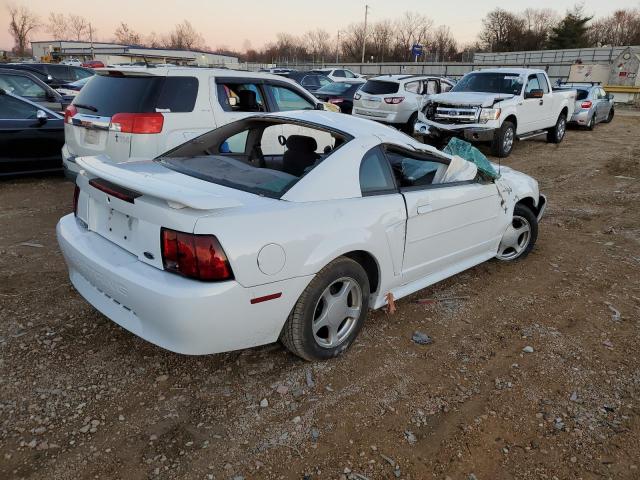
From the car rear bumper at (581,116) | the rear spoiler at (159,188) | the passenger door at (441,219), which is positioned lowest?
the passenger door at (441,219)

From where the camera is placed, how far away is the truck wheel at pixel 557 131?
12.8 m

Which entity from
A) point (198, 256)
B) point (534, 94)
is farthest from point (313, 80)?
point (198, 256)

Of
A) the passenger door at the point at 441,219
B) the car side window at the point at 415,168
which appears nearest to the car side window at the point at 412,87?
the passenger door at the point at 441,219

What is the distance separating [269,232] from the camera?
2.52m

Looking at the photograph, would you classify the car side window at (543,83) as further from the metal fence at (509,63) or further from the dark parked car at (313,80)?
the metal fence at (509,63)

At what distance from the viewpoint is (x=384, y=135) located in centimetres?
341

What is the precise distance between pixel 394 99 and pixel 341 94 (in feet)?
8.70

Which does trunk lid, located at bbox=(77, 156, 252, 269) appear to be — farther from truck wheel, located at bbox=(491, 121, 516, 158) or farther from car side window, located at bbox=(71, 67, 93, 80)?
car side window, located at bbox=(71, 67, 93, 80)

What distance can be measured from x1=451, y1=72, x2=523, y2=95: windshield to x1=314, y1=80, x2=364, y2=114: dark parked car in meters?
3.72

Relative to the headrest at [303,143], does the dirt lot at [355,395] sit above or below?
below

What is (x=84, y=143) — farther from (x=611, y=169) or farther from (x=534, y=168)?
(x=611, y=169)

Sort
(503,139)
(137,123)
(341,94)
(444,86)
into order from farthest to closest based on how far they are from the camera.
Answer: (341,94), (444,86), (503,139), (137,123)

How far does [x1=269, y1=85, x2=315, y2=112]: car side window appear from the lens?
6.49 meters

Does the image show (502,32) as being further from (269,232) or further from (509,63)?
(269,232)
